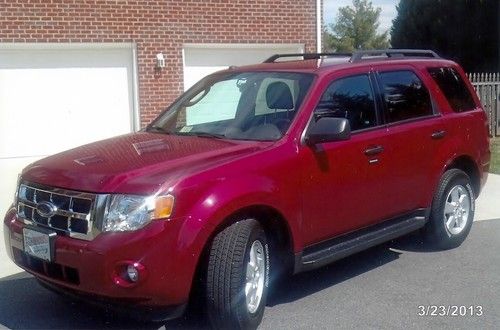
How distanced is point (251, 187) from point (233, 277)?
23.6 inches

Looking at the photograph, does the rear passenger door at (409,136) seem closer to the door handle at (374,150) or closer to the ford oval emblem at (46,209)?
the door handle at (374,150)

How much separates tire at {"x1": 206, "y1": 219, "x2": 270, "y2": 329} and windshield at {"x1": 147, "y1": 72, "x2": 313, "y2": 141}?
33.6 inches

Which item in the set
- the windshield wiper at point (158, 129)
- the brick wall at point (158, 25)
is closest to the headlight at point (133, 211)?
the windshield wiper at point (158, 129)

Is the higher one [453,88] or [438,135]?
[453,88]

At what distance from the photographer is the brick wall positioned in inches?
467

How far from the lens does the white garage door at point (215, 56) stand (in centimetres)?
1312

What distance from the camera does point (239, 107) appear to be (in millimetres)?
5816

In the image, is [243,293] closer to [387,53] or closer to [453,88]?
[387,53]

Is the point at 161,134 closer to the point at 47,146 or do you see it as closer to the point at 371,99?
the point at 371,99

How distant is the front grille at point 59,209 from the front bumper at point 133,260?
0.09 m

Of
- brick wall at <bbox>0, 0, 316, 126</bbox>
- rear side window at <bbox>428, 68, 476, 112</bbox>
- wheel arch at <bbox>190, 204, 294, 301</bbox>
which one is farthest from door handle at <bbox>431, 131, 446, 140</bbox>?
brick wall at <bbox>0, 0, 316, 126</bbox>

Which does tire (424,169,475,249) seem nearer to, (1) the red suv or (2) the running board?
(1) the red suv

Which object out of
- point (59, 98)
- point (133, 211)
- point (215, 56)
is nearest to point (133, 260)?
point (133, 211)

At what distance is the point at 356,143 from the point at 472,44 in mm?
18110
